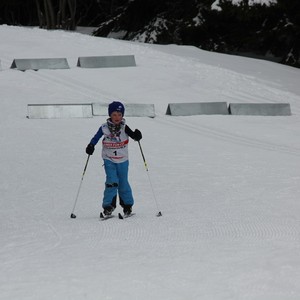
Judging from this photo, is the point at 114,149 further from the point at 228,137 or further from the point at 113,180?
the point at 228,137

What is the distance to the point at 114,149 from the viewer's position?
8.21m

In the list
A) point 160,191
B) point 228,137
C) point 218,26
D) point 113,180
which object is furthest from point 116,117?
point 218,26

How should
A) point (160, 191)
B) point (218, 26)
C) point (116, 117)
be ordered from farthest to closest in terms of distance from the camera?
point (218, 26) < point (160, 191) < point (116, 117)

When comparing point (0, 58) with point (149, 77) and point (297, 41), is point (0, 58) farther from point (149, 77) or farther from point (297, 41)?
point (297, 41)

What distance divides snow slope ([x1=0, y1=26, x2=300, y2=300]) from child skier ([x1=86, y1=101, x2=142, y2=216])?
315 mm

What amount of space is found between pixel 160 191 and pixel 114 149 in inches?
73.9

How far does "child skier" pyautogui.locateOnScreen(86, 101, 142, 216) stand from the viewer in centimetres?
817

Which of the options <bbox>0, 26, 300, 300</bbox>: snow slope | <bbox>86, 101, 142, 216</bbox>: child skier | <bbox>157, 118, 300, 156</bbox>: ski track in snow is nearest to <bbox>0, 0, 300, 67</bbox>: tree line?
<bbox>0, 26, 300, 300</bbox>: snow slope

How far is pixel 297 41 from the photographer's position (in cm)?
2623

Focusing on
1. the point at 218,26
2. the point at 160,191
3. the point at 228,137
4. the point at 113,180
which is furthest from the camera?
the point at 218,26

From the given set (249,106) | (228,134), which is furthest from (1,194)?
(249,106)

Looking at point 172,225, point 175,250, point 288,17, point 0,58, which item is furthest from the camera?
point 288,17

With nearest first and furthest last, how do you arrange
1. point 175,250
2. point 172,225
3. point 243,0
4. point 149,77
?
point 175,250 → point 172,225 → point 149,77 → point 243,0

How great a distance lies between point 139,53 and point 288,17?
7044mm
